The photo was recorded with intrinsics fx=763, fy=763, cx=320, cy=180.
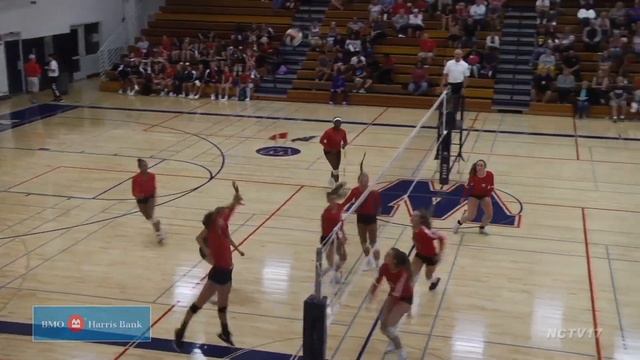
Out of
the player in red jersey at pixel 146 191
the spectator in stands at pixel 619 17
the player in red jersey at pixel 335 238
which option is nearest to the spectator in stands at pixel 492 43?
the spectator in stands at pixel 619 17

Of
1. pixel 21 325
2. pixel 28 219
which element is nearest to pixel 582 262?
pixel 21 325

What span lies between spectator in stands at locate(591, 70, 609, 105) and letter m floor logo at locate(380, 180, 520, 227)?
1154 centimetres

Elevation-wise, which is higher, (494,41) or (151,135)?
(494,41)

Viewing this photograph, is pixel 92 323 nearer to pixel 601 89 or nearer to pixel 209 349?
pixel 209 349

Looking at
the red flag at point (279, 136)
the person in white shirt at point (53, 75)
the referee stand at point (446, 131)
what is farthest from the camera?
the person in white shirt at point (53, 75)

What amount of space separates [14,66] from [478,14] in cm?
1847

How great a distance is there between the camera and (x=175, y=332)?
33.0 ft

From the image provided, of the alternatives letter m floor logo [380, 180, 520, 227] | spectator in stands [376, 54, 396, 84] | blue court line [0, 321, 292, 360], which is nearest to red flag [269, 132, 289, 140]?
letter m floor logo [380, 180, 520, 227]

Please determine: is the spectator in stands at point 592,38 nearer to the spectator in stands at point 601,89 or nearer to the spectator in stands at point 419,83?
the spectator in stands at point 601,89

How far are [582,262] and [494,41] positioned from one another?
698 inches

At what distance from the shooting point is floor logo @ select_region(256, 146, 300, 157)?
68.8ft

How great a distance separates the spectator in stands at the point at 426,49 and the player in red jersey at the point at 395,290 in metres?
21.0

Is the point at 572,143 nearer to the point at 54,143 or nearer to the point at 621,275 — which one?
the point at 621,275

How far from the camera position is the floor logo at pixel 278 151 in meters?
21.0
